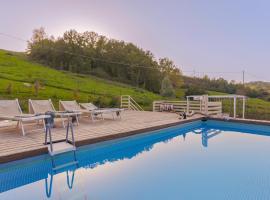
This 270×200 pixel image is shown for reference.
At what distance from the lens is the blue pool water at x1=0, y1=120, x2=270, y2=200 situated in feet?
10.4

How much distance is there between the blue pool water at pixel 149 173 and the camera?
3160mm

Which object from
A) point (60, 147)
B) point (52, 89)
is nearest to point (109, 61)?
point (52, 89)

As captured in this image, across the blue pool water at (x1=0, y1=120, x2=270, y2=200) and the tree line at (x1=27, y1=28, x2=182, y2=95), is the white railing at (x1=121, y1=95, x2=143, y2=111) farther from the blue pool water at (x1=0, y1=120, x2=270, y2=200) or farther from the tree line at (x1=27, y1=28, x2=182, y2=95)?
the tree line at (x1=27, y1=28, x2=182, y2=95)

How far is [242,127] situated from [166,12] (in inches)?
275

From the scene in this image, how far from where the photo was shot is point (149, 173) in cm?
390

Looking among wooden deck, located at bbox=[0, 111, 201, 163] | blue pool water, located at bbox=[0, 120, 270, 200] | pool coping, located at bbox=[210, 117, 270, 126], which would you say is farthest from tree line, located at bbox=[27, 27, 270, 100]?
blue pool water, located at bbox=[0, 120, 270, 200]

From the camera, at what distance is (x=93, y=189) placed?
10.7ft

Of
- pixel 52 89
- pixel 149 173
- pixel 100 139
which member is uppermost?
pixel 52 89

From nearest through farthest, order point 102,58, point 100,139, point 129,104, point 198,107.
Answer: point 100,139
point 198,107
point 129,104
point 102,58

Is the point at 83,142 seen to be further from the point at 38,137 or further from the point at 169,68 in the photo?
Answer: the point at 169,68

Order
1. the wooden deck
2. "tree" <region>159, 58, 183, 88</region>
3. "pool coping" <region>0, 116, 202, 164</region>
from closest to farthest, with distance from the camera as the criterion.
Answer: "pool coping" <region>0, 116, 202, 164</region>, the wooden deck, "tree" <region>159, 58, 183, 88</region>

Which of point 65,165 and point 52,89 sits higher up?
point 52,89

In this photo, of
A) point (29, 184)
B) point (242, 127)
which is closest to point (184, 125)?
point (242, 127)

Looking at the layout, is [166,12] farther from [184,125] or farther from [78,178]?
[78,178]
